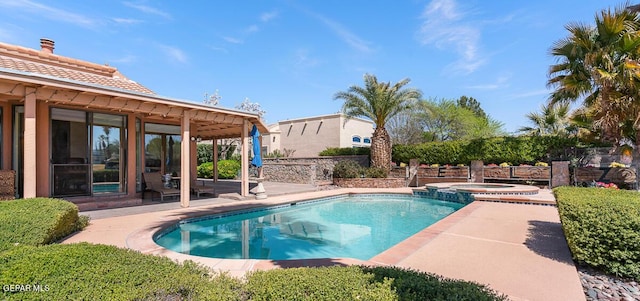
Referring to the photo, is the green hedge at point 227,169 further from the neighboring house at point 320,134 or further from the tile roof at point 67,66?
the tile roof at point 67,66

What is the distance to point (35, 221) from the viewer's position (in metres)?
5.02

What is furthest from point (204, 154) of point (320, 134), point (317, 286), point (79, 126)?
point (317, 286)

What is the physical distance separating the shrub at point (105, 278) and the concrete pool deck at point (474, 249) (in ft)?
4.76

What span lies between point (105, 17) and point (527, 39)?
17.5 metres

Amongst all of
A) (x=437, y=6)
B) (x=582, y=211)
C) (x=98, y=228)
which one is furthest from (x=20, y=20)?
(x=582, y=211)

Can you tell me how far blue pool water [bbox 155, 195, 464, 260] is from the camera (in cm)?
642

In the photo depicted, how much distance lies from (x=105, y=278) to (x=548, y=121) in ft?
76.4

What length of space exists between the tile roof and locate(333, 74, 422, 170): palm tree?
11.9 meters

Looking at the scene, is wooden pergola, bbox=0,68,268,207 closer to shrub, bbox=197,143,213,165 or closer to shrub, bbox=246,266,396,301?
shrub, bbox=246,266,396,301

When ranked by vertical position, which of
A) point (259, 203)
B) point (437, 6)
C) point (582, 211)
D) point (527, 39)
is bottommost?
point (259, 203)

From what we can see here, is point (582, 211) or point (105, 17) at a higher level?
point (105, 17)

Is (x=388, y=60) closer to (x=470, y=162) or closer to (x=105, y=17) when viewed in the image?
(x=470, y=162)

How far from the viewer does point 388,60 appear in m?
18.8

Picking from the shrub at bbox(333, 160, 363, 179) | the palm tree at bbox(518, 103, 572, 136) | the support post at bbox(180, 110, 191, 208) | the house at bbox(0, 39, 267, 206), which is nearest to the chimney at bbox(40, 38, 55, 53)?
the house at bbox(0, 39, 267, 206)
